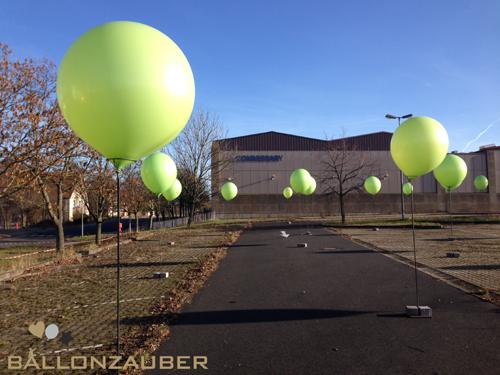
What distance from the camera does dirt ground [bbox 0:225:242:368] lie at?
5297 millimetres

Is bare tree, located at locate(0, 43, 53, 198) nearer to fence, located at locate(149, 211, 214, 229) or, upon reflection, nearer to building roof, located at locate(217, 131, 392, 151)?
fence, located at locate(149, 211, 214, 229)

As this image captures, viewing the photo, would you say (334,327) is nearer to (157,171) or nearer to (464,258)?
(157,171)

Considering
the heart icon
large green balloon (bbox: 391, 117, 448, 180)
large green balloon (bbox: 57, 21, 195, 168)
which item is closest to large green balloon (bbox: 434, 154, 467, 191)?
large green balloon (bbox: 391, 117, 448, 180)

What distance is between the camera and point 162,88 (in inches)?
155

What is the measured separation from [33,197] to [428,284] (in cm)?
2350

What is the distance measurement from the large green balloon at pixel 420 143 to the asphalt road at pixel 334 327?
272cm

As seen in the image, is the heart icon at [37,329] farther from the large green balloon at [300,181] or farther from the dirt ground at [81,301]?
the large green balloon at [300,181]

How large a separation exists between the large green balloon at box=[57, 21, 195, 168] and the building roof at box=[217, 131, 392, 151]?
45.7 m

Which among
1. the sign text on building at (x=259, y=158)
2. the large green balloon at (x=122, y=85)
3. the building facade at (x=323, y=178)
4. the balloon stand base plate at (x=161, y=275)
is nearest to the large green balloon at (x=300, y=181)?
the balloon stand base plate at (x=161, y=275)

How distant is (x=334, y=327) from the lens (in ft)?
18.8

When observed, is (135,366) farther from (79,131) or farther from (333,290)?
(333,290)

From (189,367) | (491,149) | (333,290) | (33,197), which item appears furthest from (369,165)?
(189,367)

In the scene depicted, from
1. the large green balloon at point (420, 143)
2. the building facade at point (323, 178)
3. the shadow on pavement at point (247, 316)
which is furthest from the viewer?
the building facade at point (323, 178)

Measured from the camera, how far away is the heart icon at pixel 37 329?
563 cm
